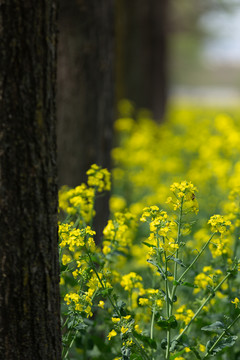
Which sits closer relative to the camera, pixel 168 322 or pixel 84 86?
pixel 168 322

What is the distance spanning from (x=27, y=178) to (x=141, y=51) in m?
7.17

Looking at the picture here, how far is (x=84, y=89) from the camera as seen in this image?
150 inches

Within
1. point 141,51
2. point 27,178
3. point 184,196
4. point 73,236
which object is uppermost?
point 141,51

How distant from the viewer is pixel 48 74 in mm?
1836

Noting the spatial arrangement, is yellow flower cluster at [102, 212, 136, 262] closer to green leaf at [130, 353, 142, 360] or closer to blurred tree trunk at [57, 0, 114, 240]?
green leaf at [130, 353, 142, 360]

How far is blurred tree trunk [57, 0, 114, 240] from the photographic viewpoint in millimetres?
3695

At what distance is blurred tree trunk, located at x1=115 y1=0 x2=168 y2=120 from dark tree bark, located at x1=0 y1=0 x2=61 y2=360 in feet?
20.8

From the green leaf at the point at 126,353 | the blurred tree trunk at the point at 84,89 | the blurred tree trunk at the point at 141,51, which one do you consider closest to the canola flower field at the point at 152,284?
the green leaf at the point at 126,353

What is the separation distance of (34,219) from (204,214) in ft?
12.9

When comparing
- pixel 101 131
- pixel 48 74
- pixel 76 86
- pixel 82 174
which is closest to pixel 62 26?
pixel 76 86

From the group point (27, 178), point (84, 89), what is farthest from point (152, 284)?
point (84, 89)

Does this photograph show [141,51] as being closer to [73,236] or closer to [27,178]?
[73,236]

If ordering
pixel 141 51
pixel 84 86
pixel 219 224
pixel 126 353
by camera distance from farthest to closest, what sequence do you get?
pixel 141 51 < pixel 84 86 < pixel 219 224 < pixel 126 353

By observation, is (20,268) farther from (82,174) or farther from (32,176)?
(82,174)
